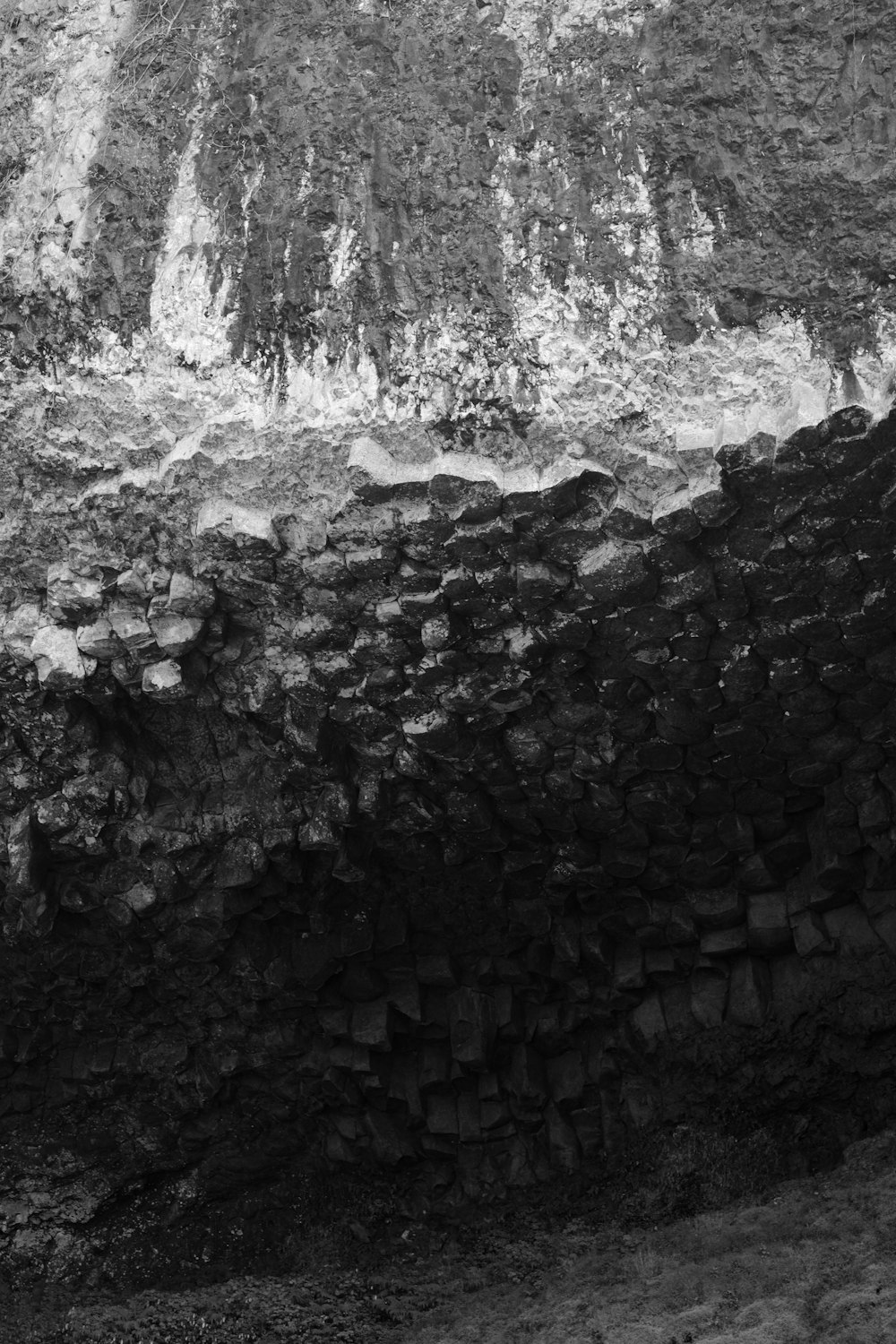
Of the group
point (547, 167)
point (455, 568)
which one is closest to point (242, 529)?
point (455, 568)

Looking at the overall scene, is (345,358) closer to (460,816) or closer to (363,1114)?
(460,816)

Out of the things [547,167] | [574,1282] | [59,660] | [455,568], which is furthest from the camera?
[574,1282]

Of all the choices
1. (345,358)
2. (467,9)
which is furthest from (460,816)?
(467,9)

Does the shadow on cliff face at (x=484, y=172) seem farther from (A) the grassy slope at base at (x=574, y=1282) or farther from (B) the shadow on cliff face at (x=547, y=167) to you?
(A) the grassy slope at base at (x=574, y=1282)

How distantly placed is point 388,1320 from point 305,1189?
32.4 inches

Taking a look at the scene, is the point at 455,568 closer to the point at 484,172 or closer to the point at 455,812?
the point at 455,812

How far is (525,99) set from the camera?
4.85 metres

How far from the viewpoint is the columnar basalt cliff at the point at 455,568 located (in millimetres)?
A: 4527

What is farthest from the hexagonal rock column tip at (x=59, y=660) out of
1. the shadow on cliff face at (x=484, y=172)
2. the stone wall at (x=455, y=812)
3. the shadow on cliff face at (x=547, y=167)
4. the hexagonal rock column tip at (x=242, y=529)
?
the shadow on cliff face at (x=547, y=167)

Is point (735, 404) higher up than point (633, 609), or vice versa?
point (735, 404)

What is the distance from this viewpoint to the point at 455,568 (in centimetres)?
463

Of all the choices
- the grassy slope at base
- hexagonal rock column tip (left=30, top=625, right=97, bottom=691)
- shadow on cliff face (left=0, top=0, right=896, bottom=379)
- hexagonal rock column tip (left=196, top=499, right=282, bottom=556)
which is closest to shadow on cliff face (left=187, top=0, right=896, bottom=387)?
shadow on cliff face (left=0, top=0, right=896, bottom=379)

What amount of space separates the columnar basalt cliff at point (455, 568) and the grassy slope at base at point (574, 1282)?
26 cm

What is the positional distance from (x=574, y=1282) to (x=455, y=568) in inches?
111
